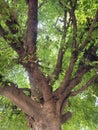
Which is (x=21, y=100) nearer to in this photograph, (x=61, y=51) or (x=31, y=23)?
(x=61, y=51)

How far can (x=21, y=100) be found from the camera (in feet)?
16.3

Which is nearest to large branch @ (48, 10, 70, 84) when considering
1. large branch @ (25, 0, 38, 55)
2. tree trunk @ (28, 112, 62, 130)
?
large branch @ (25, 0, 38, 55)

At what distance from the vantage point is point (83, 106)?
7.05m

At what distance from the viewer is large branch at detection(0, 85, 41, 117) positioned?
16.1 feet

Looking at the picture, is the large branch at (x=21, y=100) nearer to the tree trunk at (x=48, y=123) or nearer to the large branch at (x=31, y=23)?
the tree trunk at (x=48, y=123)

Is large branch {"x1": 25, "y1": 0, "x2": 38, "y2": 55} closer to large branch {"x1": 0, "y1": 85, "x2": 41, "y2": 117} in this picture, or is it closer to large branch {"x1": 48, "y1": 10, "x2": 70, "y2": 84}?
large branch {"x1": 48, "y1": 10, "x2": 70, "y2": 84}

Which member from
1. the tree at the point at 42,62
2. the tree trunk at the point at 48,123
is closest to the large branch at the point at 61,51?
the tree at the point at 42,62

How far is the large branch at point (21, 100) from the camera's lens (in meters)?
4.92

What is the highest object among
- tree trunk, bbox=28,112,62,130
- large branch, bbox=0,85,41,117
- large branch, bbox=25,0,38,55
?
large branch, bbox=25,0,38,55

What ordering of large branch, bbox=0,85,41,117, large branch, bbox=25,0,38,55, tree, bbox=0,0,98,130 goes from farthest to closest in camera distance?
large branch, bbox=25,0,38,55
large branch, bbox=0,85,41,117
tree, bbox=0,0,98,130

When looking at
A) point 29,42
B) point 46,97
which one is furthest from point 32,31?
point 46,97

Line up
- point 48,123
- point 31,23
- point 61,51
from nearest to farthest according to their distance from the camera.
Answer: point 48,123
point 31,23
point 61,51

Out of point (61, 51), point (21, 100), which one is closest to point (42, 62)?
point (61, 51)

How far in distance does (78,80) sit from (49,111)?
835 mm
